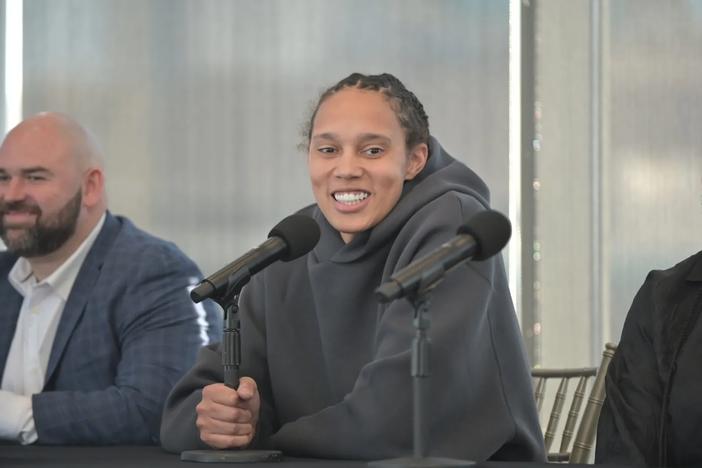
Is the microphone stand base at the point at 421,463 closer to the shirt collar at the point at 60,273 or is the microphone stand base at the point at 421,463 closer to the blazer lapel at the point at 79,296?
the blazer lapel at the point at 79,296

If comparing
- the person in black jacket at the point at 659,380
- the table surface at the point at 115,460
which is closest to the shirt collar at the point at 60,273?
the table surface at the point at 115,460

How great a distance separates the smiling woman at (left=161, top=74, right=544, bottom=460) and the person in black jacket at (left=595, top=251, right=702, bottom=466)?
7.2 inches

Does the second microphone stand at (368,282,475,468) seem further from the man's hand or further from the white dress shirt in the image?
the white dress shirt

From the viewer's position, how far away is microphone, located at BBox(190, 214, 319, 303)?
2.19 m

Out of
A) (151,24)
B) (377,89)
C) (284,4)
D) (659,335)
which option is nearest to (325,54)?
(284,4)

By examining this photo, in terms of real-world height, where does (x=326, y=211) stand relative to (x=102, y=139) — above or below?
below

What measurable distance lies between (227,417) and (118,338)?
1.01 m

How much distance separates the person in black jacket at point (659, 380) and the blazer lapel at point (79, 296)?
5.04 feet

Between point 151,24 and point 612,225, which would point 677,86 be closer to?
point 612,225

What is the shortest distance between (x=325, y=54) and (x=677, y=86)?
56.6 inches

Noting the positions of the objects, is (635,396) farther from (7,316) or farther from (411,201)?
(7,316)

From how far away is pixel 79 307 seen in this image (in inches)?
134

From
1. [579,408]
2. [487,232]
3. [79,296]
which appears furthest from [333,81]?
[487,232]

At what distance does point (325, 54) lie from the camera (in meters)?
5.20
